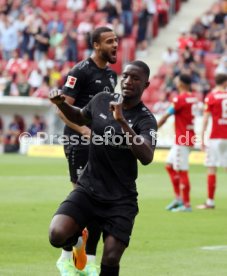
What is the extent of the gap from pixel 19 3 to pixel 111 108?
33.0 meters

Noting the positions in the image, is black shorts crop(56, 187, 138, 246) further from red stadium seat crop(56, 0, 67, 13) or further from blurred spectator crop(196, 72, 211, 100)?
red stadium seat crop(56, 0, 67, 13)

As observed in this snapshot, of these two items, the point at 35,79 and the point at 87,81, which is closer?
the point at 87,81

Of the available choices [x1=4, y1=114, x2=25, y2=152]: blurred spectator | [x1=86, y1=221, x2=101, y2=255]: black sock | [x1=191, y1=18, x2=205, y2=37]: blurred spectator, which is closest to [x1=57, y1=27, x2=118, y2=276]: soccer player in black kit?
[x1=86, y1=221, x2=101, y2=255]: black sock

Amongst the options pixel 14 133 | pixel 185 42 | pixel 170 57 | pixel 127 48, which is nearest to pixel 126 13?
pixel 127 48

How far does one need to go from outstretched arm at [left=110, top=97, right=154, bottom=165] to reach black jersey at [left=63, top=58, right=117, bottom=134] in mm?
2464

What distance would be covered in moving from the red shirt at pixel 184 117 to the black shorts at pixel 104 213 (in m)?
8.53

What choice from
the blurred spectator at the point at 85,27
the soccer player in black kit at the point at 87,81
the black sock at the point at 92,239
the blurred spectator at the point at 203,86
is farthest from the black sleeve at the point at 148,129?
the blurred spectator at the point at 85,27

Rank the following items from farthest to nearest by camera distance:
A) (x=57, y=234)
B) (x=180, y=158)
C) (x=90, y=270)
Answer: (x=180, y=158) → (x=90, y=270) → (x=57, y=234)

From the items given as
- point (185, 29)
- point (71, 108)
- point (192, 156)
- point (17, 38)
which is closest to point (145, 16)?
point (185, 29)

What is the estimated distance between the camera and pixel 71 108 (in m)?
9.20

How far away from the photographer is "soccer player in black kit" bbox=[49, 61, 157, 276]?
28.1 ft

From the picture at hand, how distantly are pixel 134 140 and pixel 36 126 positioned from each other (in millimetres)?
26267

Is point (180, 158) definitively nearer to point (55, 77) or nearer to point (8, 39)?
point (55, 77)

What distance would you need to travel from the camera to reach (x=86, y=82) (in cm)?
1078
